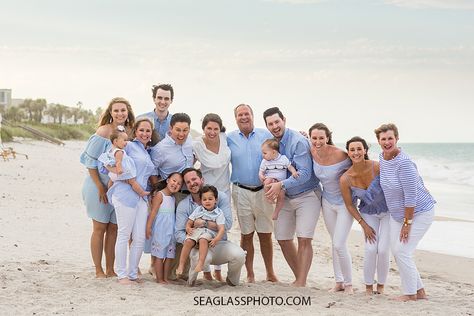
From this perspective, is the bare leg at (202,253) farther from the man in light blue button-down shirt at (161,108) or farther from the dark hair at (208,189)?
the man in light blue button-down shirt at (161,108)

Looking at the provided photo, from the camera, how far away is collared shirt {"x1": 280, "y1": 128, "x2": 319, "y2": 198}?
6.83 metres

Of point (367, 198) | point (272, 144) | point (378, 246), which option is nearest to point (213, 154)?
point (272, 144)

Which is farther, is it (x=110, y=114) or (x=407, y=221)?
(x=110, y=114)

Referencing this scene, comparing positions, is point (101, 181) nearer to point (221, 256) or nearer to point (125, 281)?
point (125, 281)

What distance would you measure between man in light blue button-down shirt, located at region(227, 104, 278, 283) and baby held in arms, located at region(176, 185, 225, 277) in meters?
0.51

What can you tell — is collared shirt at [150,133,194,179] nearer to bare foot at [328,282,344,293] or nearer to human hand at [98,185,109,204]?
human hand at [98,185,109,204]

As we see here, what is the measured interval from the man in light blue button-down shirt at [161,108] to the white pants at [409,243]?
2.56m

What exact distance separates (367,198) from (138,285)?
240 centimetres

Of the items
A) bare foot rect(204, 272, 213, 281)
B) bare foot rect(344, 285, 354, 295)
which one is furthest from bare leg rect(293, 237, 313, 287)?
bare foot rect(204, 272, 213, 281)

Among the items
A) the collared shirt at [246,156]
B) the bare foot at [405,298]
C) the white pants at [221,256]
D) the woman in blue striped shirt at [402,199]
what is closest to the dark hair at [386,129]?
the woman in blue striped shirt at [402,199]

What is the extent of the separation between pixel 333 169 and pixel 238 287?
1.57 m

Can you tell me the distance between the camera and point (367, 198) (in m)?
6.53

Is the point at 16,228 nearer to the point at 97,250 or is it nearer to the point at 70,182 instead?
the point at 97,250

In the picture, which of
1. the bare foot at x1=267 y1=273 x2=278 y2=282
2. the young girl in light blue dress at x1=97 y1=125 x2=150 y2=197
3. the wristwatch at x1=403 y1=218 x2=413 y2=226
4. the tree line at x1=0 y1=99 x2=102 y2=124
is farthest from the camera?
the tree line at x1=0 y1=99 x2=102 y2=124
